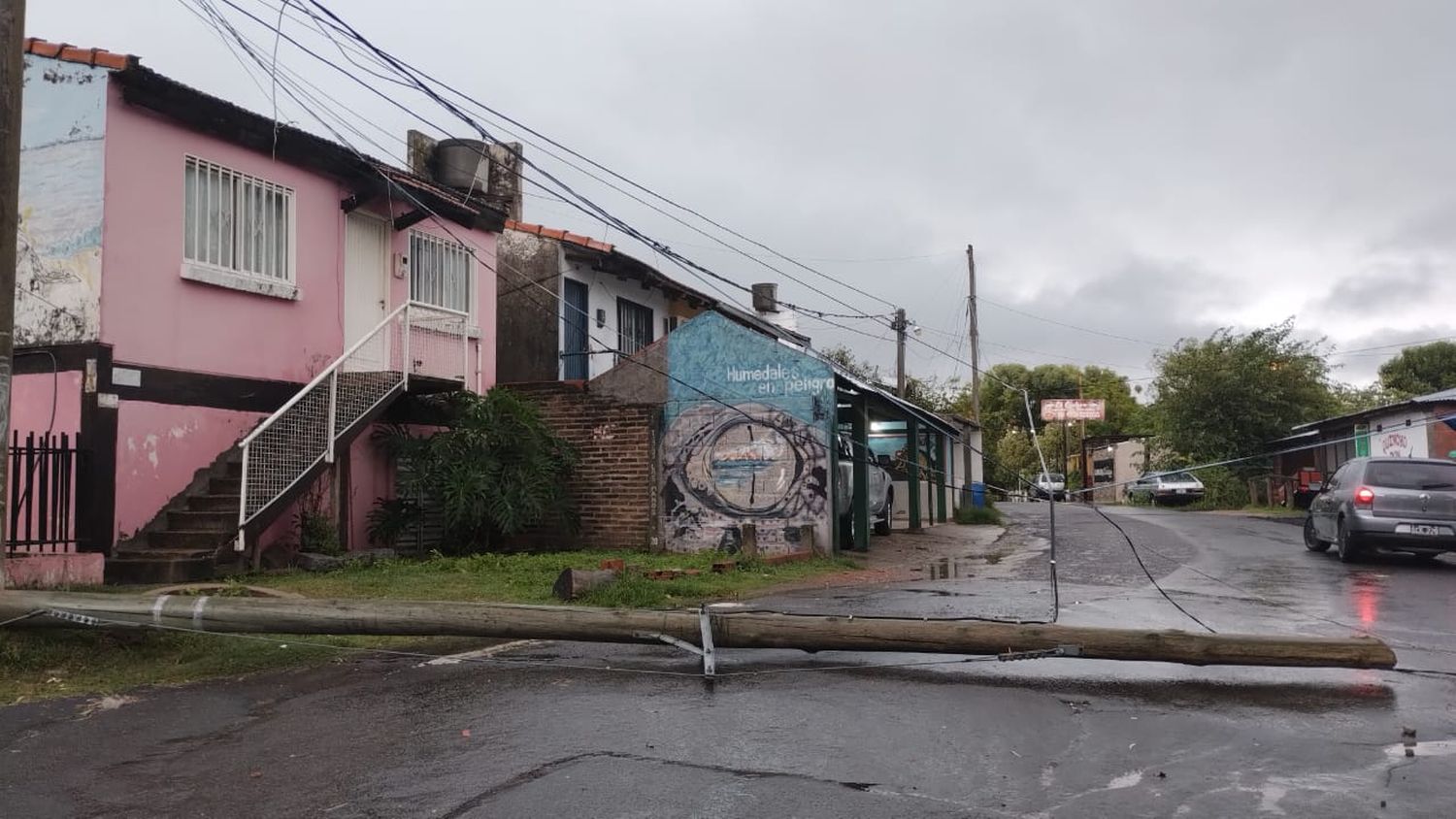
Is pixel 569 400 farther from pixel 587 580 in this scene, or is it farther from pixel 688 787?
pixel 688 787

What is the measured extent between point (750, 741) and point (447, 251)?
13.3 m

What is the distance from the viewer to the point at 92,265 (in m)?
11.6

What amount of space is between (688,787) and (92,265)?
10.2 m

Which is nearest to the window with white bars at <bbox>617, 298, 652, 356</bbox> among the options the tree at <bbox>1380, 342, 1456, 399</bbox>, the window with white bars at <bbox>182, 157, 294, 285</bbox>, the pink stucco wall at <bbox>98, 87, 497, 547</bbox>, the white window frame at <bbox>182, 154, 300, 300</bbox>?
the pink stucco wall at <bbox>98, 87, 497, 547</bbox>

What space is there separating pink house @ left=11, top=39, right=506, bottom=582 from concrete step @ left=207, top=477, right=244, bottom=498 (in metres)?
0.03

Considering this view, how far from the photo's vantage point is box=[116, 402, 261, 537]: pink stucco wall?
11.8 metres

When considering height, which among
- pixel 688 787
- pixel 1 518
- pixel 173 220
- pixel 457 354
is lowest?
pixel 688 787

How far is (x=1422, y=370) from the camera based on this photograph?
4900cm

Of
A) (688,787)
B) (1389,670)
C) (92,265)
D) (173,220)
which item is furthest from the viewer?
(173,220)

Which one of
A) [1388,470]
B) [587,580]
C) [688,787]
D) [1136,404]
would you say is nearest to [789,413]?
[587,580]

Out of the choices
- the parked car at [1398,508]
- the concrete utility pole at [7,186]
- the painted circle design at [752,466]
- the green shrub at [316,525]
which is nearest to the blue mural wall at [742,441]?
the painted circle design at [752,466]

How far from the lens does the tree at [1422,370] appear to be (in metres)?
47.9

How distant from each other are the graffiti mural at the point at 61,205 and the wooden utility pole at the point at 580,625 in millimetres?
5669

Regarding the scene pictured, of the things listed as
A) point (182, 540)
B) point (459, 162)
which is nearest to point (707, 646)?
point (182, 540)
